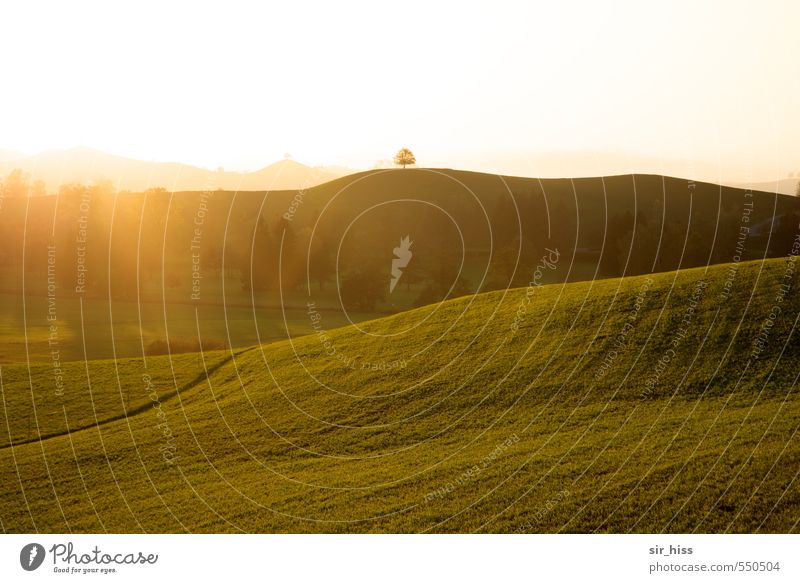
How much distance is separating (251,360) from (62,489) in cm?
1527

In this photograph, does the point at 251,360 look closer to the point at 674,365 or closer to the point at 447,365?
the point at 447,365

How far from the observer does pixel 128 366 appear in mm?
36406

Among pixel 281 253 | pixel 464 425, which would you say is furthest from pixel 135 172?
pixel 464 425

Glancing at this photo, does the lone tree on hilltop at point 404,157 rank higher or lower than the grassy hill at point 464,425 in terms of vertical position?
higher
